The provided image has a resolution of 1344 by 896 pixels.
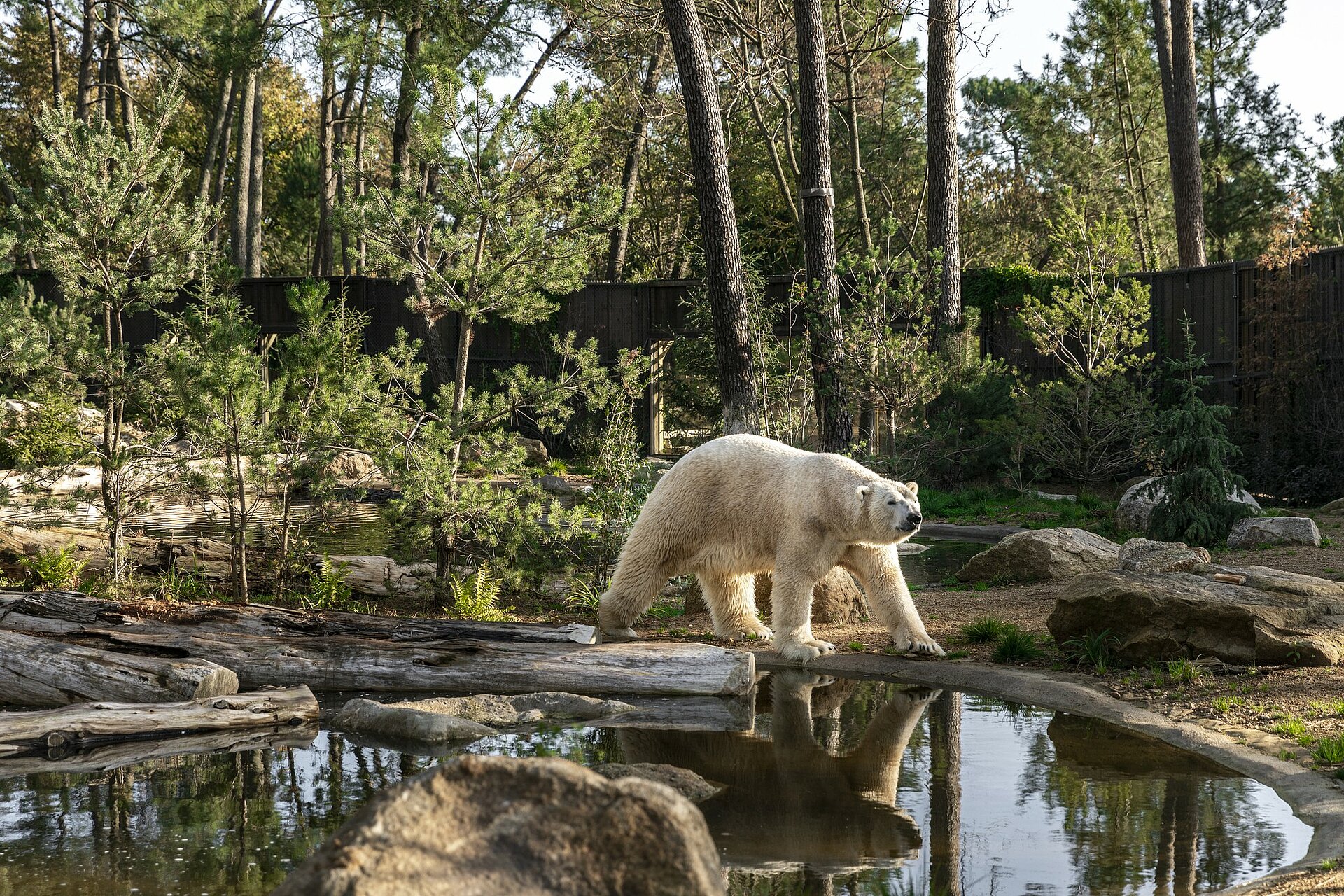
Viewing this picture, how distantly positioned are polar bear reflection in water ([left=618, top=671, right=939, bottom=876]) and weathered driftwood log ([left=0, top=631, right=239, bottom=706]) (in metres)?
2.28

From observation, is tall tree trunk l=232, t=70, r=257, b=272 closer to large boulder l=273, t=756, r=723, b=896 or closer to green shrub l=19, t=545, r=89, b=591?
green shrub l=19, t=545, r=89, b=591

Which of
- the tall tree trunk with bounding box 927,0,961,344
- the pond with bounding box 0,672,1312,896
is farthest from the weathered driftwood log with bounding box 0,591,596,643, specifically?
the tall tree trunk with bounding box 927,0,961,344

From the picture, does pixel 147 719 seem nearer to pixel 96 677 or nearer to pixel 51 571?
pixel 96 677

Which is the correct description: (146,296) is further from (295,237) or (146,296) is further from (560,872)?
(295,237)

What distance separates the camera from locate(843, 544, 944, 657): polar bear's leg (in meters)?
7.43

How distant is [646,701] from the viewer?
6617 mm

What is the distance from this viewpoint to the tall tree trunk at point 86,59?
24.0 m

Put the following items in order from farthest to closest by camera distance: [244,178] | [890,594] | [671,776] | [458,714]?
[244,178], [890,594], [458,714], [671,776]

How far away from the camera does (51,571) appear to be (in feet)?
29.0

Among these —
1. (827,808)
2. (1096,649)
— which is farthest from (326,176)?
(827,808)

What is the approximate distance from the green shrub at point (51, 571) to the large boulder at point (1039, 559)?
7.27 meters

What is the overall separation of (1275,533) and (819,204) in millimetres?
5910

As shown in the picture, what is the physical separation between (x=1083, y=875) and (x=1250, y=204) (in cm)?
3011

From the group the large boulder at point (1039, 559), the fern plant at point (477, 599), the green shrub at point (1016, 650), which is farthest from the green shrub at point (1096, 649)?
the fern plant at point (477, 599)
